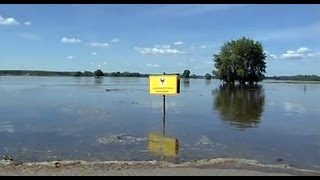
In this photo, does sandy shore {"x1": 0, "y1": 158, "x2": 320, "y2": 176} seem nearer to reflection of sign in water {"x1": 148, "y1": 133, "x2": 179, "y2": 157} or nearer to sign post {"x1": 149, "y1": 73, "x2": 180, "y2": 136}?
reflection of sign in water {"x1": 148, "y1": 133, "x2": 179, "y2": 157}

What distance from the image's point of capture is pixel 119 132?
612 inches

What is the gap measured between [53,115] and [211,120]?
7.62m

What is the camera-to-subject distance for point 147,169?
853 cm

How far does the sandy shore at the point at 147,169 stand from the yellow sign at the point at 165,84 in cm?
700

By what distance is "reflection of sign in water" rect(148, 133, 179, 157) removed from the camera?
11.6 meters

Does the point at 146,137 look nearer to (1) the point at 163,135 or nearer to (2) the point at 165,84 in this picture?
(1) the point at 163,135

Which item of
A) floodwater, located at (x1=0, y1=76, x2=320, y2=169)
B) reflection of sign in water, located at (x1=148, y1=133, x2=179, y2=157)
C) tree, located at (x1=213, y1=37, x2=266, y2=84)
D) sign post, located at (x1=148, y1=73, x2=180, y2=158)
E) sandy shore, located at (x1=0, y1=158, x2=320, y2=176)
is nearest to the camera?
sandy shore, located at (x1=0, y1=158, x2=320, y2=176)

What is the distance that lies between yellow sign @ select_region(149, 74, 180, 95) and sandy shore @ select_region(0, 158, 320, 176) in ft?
23.0

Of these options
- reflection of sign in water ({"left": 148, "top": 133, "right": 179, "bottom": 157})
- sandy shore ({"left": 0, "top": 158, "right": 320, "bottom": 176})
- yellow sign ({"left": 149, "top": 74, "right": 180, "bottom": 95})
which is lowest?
reflection of sign in water ({"left": 148, "top": 133, "right": 179, "bottom": 157})

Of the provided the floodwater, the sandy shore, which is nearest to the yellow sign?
the floodwater

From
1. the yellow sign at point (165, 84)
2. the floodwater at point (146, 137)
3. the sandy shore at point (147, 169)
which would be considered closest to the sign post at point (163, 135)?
the yellow sign at point (165, 84)

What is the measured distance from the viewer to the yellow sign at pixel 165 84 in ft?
54.8

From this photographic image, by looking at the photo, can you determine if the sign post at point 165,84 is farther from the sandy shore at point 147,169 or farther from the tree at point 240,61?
the tree at point 240,61

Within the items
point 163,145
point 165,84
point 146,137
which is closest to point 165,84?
point 165,84
